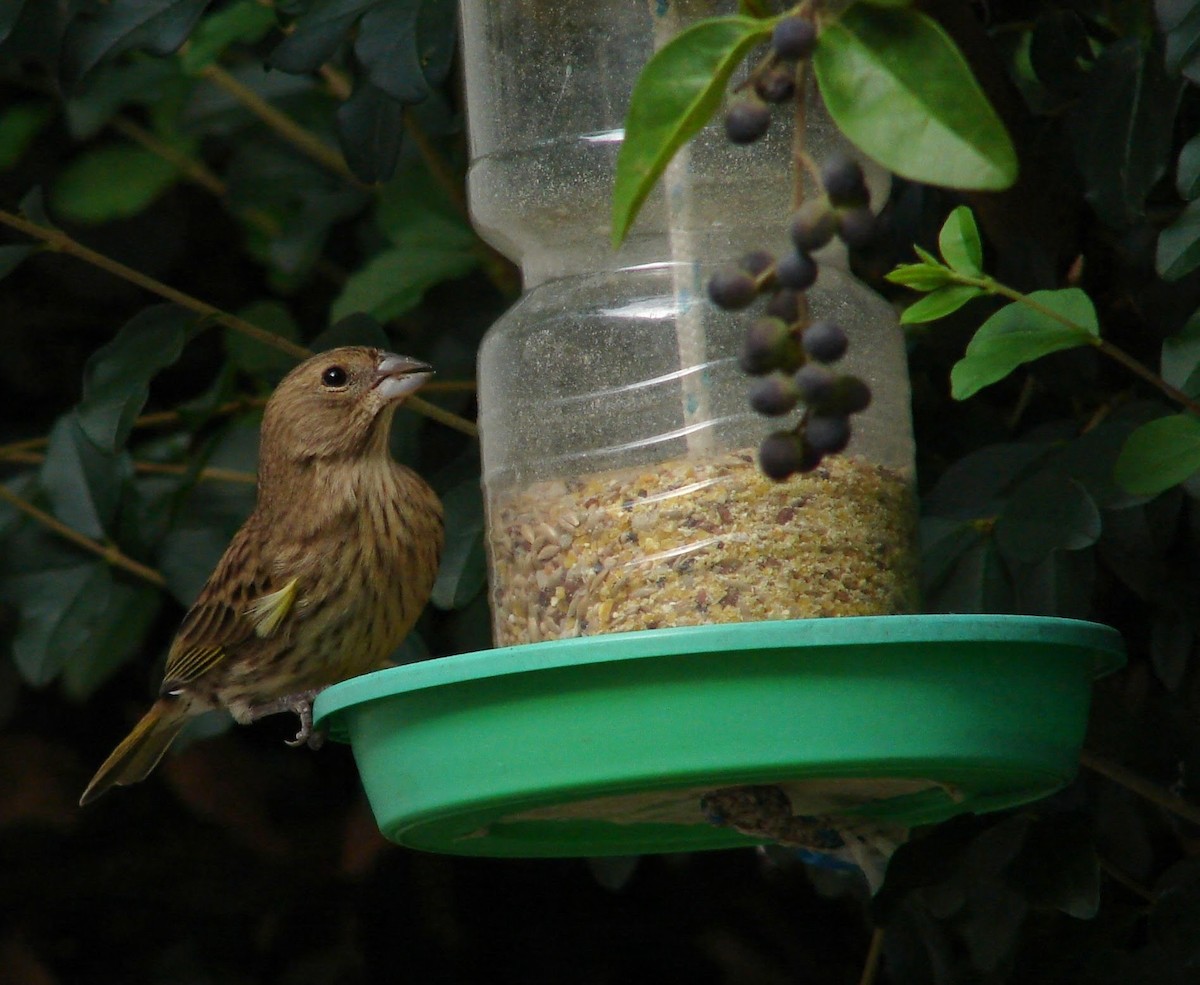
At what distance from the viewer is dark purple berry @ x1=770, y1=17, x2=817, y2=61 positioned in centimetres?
130

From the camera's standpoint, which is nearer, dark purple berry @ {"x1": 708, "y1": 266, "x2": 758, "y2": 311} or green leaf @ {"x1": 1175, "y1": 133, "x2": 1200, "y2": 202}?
dark purple berry @ {"x1": 708, "y1": 266, "x2": 758, "y2": 311}

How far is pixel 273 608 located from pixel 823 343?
6.02 ft

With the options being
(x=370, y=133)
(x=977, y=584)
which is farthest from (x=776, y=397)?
(x=370, y=133)

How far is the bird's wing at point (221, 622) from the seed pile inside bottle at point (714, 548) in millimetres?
808

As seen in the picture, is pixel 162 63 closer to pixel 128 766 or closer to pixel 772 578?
pixel 128 766

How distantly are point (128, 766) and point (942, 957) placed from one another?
1.63 m

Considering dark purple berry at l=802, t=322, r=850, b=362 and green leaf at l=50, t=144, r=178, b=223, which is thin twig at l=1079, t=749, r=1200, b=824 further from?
green leaf at l=50, t=144, r=178, b=223

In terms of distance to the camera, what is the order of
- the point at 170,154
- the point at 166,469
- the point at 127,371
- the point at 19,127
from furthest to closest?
the point at 170,154, the point at 19,127, the point at 166,469, the point at 127,371

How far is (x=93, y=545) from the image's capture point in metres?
3.33

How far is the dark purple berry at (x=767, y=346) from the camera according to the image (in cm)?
137

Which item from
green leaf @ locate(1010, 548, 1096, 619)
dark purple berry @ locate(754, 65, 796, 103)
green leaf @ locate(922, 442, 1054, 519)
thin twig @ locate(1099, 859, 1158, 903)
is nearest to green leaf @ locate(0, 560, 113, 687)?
green leaf @ locate(922, 442, 1054, 519)

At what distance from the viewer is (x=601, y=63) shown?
246cm

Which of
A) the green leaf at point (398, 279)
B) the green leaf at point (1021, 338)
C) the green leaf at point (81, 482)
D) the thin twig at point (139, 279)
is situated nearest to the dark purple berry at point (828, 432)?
the green leaf at point (1021, 338)

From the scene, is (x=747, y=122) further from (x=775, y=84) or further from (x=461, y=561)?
(x=461, y=561)
